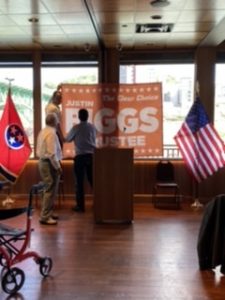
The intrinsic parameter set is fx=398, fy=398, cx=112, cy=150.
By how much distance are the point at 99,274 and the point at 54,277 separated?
0.39 meters

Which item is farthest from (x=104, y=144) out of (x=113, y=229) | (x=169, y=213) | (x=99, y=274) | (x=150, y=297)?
(x=150, y=297)

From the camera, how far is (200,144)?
636 centimetres

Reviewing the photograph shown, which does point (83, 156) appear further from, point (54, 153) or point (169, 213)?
point (169, 213)

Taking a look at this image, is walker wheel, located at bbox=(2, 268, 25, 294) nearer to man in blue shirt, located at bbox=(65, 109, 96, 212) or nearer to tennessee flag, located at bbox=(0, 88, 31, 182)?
man in blue shirt, located at bbox=(65, 109, 96, 212)

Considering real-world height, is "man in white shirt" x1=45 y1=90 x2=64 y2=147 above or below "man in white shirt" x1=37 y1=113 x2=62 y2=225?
above

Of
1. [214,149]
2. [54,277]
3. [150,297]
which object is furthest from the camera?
[214,149]

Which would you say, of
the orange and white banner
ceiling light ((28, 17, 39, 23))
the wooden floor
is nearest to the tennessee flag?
the orange and white banner

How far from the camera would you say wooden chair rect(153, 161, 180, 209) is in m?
6.67

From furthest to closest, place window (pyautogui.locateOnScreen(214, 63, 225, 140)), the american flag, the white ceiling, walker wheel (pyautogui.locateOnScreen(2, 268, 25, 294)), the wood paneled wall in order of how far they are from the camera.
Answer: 1. the wood paneled wall
2. window (pyautogui.locateOnScreen(214, 63, 225, 140))
3. the american flag
4. the white ceiling
5. walker wheel (pyautogui.locateOnScreen(2, 268, 25, 294))

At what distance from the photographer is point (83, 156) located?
19.5ft

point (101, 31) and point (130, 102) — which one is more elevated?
point (101, 31)

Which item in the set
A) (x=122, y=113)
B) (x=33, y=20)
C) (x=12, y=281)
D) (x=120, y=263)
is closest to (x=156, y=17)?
(x=33, y=20)

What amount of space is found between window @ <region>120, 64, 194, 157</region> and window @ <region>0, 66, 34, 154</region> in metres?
1.67

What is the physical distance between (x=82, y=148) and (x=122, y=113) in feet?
3.84
